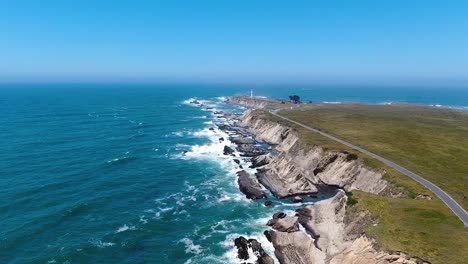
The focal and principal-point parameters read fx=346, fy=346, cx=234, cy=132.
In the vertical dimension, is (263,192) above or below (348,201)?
below

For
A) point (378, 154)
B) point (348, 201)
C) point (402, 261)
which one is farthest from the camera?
point (378, 154)

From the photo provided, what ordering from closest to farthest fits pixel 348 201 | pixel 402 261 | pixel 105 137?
pixel 402 261 → pixel 348 201 → pixel 105 137

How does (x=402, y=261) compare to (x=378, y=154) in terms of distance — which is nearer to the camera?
(x=402, y=261)

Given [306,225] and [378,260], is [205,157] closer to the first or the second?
[306,225]

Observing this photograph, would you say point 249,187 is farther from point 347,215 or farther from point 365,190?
point 347,215

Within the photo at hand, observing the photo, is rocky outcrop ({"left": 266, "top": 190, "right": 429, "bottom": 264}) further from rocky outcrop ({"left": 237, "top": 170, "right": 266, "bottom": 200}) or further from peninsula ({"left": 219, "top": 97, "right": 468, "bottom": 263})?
rocky outcrop ({"left": 237, "top": 170, "right": 266, "bottom": 200})

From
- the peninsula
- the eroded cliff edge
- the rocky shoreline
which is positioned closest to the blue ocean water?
the rocky shoreline

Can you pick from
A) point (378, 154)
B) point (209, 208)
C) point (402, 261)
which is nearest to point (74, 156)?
point (209, 208)

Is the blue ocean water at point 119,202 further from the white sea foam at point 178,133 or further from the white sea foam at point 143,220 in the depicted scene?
the white sea foam at point 178,133
